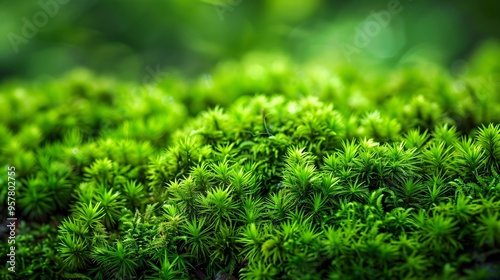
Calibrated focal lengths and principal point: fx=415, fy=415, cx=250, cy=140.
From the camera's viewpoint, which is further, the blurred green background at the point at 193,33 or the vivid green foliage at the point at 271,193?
the blurred green background at the point at 193,33

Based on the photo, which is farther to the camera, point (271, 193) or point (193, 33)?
point (193, 33)

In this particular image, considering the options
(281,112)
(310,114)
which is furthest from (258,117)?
(310,114)

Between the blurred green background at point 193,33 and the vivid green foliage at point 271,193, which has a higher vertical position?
the blurred green background at point 193,33

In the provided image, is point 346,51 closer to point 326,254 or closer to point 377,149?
point 377,149

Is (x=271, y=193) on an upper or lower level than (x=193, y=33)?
lower

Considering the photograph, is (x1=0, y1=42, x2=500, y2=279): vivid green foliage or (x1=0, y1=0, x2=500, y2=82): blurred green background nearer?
(x1=0, y1=42, x2=500, y2=279): vivid green foliage
